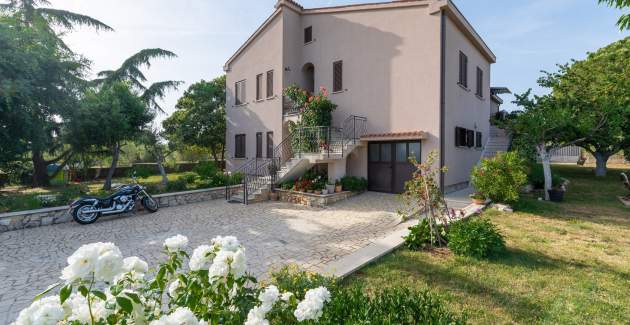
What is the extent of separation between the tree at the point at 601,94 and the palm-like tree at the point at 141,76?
24343 millimetres

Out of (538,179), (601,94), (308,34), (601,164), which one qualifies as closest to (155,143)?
(308,34)

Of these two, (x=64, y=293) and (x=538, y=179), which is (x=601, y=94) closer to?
(x=538, y=179)

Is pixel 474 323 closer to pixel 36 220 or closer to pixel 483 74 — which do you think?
pixel 36 220

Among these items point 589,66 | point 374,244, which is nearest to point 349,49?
point 374,244

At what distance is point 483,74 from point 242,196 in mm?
14880

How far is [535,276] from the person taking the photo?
457 centimetres

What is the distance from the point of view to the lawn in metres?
3.60

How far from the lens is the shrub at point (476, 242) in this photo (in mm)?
5234

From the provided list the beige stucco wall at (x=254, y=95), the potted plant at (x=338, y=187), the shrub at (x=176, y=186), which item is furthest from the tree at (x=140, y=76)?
the potted plant at (x=338, y=187)

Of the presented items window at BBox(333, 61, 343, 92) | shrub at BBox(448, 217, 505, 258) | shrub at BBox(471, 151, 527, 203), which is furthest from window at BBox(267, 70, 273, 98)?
shrub at BBox(448, 217, 505, 258)

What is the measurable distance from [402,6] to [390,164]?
675 cm

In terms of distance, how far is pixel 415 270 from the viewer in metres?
4.80

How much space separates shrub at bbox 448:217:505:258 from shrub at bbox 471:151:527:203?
14.6 feet

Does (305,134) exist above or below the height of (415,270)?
above
